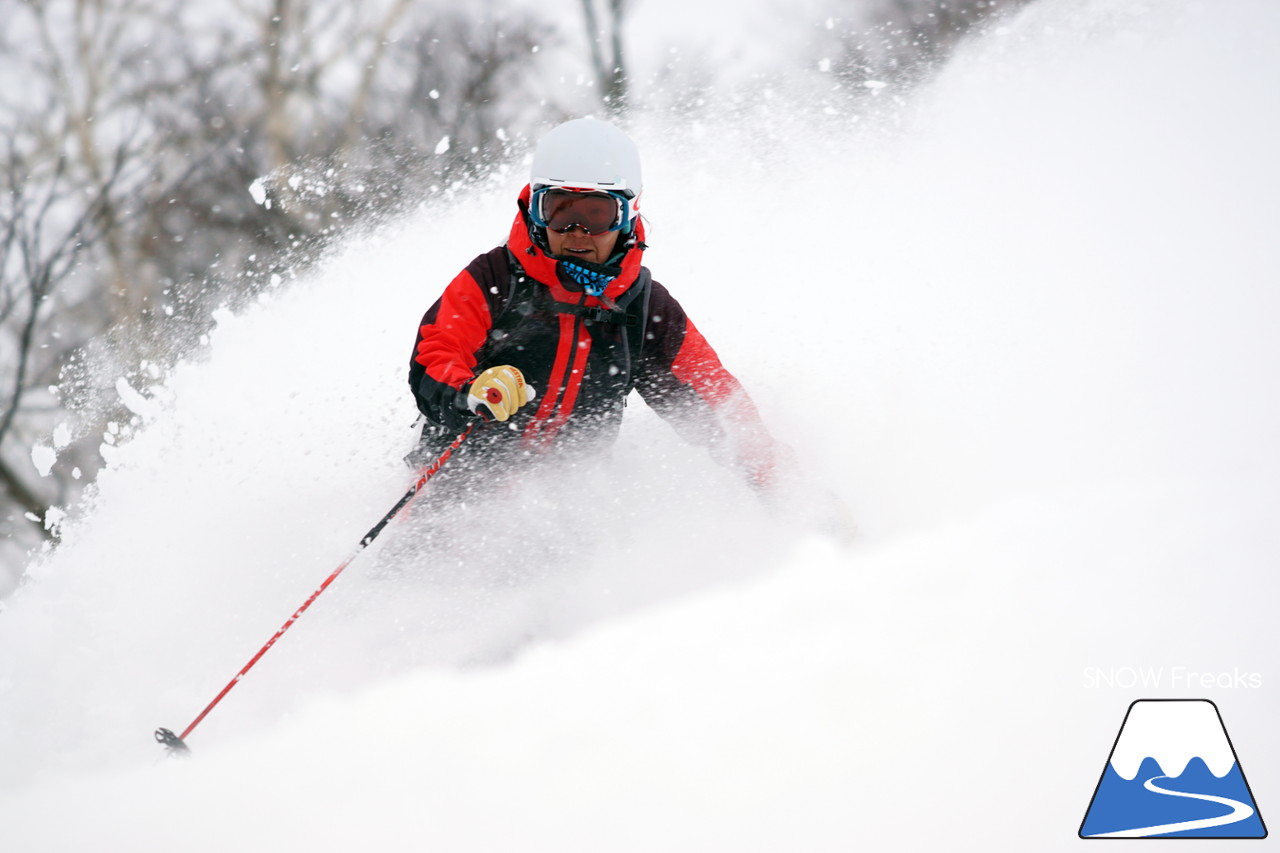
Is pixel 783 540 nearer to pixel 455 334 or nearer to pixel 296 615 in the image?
pixel 455 334

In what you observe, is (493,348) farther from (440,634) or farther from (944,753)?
(944,753)

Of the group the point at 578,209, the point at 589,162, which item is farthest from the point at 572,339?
the point at 589,162

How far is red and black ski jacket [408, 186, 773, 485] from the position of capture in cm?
257

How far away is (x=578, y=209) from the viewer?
2516 millimetres

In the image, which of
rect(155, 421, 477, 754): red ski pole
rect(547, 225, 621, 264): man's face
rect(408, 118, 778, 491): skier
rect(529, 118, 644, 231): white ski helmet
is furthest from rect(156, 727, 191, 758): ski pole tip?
rect(529, 118, 644, 231): white ski helmet

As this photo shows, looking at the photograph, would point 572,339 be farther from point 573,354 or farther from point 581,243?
point 581,243

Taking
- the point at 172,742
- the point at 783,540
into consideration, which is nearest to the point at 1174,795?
the point at 783,540

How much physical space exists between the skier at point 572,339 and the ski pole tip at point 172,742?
1.13 metres

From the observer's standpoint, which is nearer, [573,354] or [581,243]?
[581,243]

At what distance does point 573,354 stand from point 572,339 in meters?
0.05

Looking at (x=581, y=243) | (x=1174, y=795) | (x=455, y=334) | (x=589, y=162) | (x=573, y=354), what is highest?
(x=589, y=162)

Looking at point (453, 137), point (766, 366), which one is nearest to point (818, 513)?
point (766, 366)

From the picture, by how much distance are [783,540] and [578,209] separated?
4.57 feet

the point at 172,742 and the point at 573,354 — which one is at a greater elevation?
the point at 573,354
